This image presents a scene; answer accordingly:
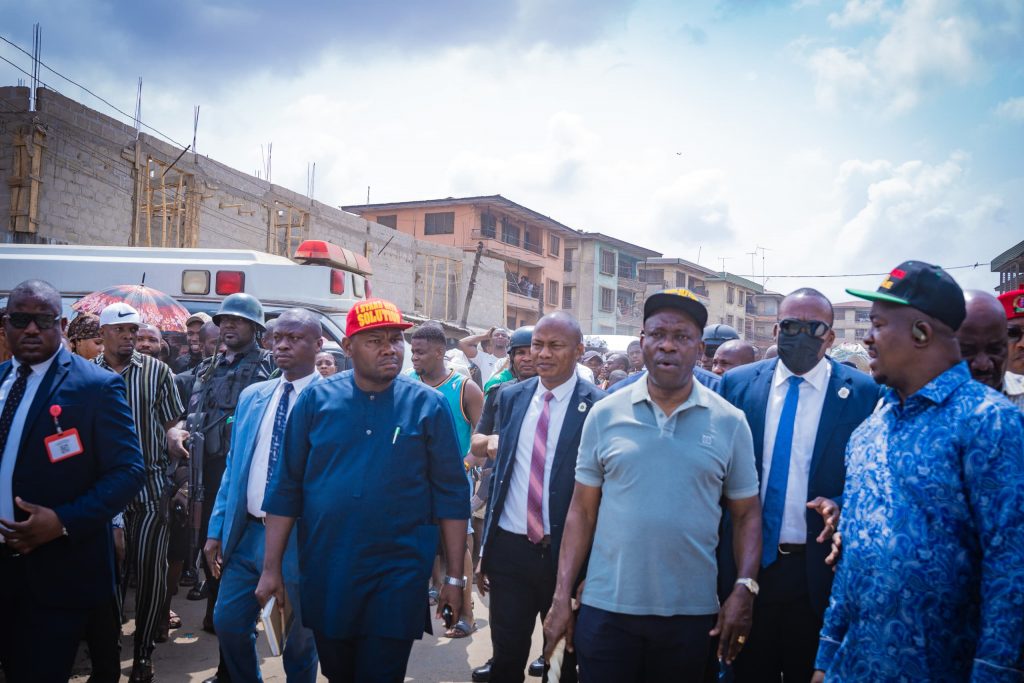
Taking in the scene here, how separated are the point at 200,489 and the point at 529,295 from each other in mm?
40088

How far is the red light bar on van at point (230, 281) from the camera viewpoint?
8.79 meters

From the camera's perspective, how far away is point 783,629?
3.26 metres

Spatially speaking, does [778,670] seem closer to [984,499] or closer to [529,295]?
[984,499]

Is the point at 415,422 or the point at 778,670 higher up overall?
the point at 415,422

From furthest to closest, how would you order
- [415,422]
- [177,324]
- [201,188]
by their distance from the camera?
[201,188]
[177,324]
[415,422]

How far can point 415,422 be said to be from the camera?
3.55 meters

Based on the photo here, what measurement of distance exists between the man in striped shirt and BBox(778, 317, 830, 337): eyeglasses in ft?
13.0

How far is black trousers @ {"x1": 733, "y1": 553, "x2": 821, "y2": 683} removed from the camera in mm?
3211

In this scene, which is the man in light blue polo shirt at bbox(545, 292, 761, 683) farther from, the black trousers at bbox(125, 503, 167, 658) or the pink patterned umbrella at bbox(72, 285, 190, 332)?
the pink patterned umbrella at bbox(72, 285, 190, 332)

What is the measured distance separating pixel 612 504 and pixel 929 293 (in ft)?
4.58

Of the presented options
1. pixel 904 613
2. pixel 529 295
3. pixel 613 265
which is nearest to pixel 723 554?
pixel 904 613

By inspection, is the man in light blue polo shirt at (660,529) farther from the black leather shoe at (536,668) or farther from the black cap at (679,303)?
the black leather shoe at (536,668)

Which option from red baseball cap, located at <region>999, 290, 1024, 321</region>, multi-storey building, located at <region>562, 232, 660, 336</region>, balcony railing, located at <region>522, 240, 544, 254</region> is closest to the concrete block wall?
red baseball cap, located at <region>999, 290, 1024, 321</region>

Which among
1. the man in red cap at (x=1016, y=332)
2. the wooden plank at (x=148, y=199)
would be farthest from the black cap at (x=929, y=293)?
the wooden plank at (x=148, y=199)
